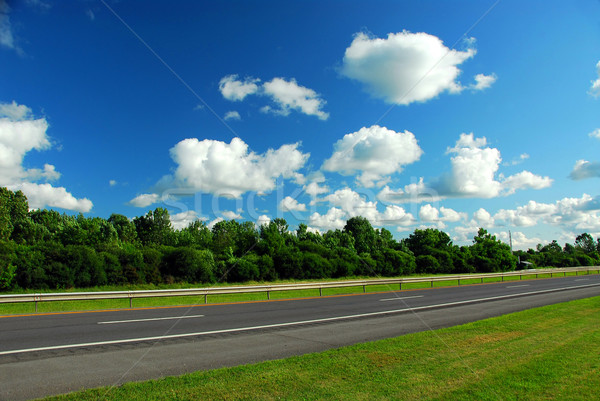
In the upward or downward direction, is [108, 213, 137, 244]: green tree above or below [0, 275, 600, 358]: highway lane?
above

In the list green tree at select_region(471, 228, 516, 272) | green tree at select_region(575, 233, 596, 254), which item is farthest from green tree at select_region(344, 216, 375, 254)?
green tree at select_region(575, 233, 596, 254)

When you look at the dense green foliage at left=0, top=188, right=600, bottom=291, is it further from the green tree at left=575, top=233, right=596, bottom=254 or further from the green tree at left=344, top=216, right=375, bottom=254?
the green tree at left=575, top=233, right=596, bottom=254

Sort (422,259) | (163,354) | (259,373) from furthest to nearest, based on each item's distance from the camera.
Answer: (422,259) → (163,354) → (259,373)

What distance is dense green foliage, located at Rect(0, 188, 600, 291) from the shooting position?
77.7ft

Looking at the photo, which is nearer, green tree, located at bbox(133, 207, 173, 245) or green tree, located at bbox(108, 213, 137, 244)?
green tree, located at bbox(108, 213, 137, 244)

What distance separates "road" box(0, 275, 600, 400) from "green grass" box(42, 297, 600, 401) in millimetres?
942

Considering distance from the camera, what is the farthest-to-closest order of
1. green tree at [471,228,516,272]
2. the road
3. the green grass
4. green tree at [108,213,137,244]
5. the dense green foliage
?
1. green tree at [108,213,137,244]
2. green tree at [471,228,516,272]
3. the dense green foliage
4. the road
5. the green grass

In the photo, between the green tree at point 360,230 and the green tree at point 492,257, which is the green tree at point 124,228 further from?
the green tree at point 492,257

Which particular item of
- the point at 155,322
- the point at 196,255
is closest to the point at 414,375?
the point at 155,322

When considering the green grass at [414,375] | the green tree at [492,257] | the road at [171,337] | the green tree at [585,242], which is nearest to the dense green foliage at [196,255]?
the green tree at [492,257]

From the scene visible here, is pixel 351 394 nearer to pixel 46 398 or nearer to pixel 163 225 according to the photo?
pixel 46 398

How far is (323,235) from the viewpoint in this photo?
263 ft

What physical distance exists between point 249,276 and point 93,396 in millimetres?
29402

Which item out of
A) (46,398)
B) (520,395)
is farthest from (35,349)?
(520,395)
